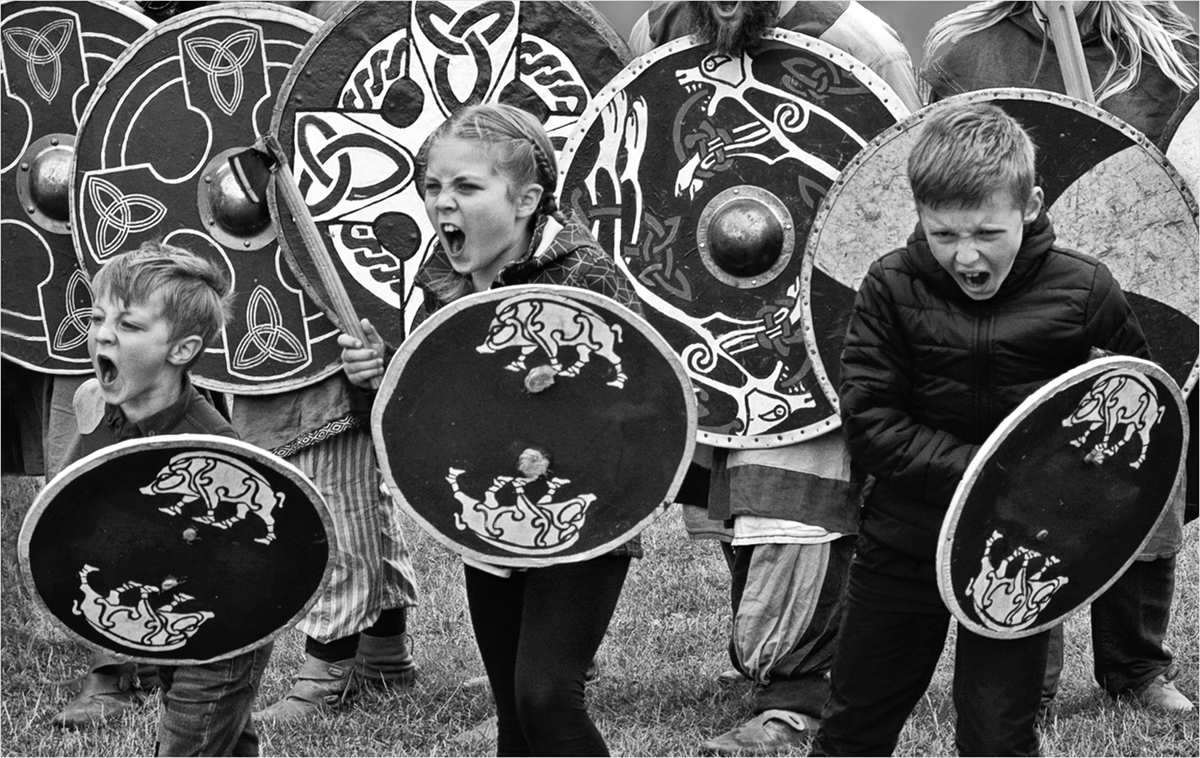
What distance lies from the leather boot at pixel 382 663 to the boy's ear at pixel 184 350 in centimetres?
144

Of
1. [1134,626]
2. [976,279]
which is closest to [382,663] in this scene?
[1134,626]

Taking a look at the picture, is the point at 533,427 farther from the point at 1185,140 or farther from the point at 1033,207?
the point at 1185,140

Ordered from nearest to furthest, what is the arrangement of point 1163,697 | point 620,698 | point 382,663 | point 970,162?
point 970,162, point 1163,697, point 620,698, point 382,663

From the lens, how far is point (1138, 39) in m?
3.84

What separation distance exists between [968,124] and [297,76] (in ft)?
5.58

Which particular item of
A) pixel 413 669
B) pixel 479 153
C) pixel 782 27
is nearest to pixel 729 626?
pixel 413 669

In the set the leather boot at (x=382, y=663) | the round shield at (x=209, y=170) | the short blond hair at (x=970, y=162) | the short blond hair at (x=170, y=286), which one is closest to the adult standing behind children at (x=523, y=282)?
the short blond hair at (x=170, y=286)

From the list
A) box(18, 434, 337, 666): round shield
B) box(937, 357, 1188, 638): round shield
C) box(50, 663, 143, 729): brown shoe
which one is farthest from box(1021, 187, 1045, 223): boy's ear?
box(50, 663, 143, 729): brown shoe

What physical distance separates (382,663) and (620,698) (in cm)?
64

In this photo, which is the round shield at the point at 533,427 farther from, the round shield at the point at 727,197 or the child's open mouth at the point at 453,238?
the round shield at the point at 727,197

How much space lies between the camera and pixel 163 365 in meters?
3.10

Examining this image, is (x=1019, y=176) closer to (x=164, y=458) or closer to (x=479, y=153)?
(x=479, y=153)

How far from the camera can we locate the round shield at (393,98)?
392cm

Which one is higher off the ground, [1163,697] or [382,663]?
[1163,697]
